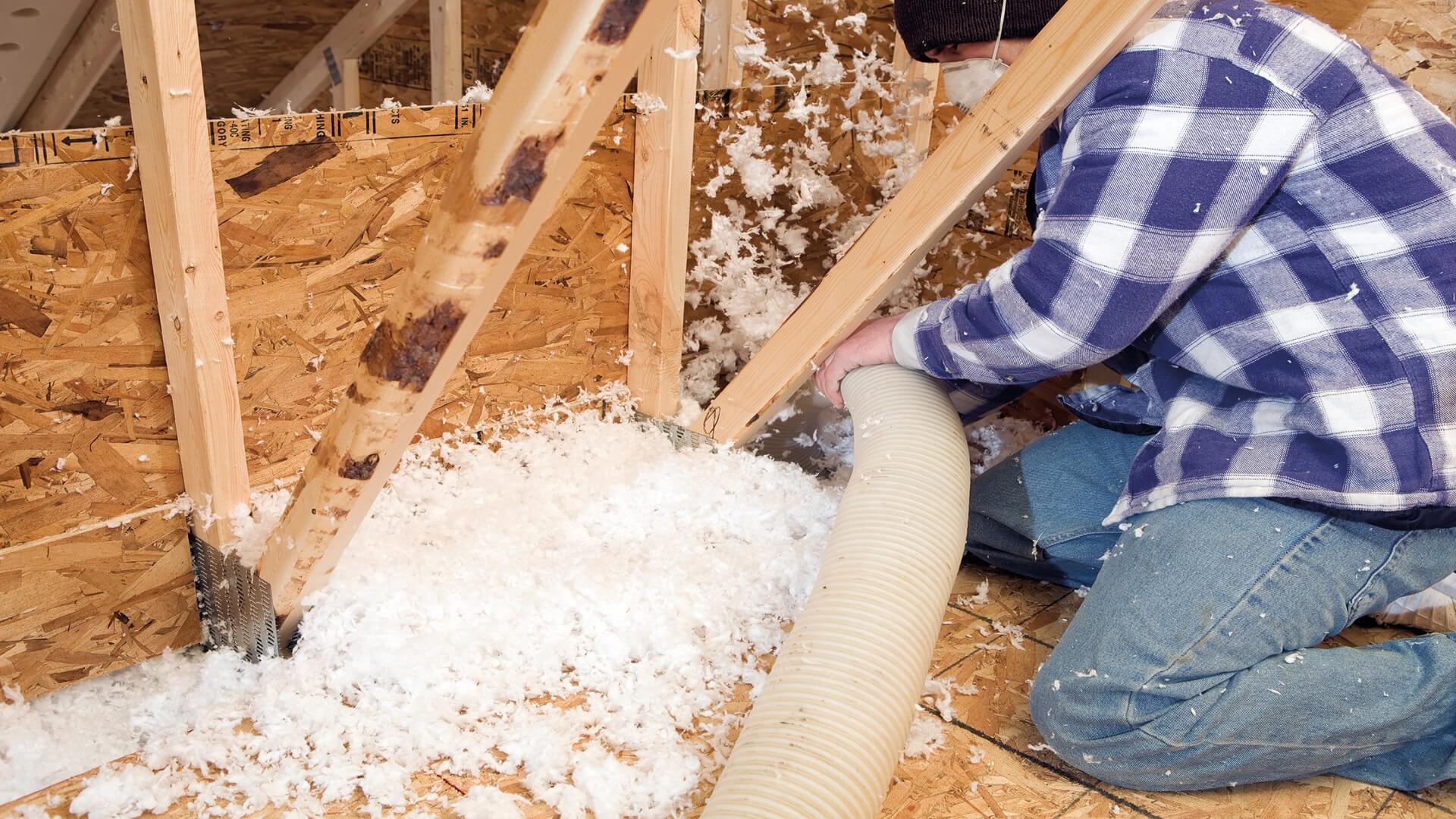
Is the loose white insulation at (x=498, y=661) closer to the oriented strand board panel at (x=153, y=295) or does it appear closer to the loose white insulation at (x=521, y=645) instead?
the loose white insulation at (x=521, y=645)

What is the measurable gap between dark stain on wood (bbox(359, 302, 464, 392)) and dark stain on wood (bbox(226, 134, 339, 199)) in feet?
1.76

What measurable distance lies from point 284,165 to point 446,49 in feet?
5.12

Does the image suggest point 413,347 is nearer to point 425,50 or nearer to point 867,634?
point 867,634

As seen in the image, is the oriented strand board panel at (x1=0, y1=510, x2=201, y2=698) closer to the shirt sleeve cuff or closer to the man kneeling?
the shirt sleeve cuff

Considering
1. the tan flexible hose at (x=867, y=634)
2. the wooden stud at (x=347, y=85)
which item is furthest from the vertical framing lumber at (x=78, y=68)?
the tan flexible hose at (x=867, y=634)

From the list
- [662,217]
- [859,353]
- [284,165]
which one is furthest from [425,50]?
[859,353]

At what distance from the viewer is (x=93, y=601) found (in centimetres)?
166

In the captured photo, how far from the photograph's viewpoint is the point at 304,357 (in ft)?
5.59

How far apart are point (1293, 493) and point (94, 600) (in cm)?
182

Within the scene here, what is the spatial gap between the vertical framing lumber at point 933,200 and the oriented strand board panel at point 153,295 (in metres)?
0.51

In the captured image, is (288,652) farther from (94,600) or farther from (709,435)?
(709,435)

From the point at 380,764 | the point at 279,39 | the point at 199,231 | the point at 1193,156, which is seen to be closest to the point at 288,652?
the point at 380,764

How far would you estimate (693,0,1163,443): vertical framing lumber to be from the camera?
1.35m

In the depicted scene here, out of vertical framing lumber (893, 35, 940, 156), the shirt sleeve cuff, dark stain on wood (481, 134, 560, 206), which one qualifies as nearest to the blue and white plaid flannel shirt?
the shirt sleeve cuff
